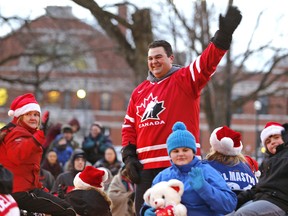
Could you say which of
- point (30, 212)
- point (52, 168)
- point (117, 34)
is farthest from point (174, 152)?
point (117, 34)

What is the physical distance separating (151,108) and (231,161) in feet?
3.89

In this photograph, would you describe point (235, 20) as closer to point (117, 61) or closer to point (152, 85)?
point (152, 85)

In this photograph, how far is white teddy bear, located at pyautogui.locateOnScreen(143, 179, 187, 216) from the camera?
6.00m

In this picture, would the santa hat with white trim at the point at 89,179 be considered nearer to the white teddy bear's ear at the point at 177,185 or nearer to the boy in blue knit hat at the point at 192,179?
the boy in blue knit hat at the point at 192,179

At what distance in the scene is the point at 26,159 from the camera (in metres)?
7.08

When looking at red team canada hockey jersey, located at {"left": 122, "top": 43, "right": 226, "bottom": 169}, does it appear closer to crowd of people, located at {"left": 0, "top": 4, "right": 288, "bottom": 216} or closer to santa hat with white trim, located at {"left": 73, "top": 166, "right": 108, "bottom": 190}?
crowd of people, located at {"left": 0, "top": 4, "right": 288, "bottom": 216}

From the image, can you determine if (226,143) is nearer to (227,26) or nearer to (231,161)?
(231,161)

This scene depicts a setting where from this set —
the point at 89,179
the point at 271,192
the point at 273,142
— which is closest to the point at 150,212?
the point at 271,192

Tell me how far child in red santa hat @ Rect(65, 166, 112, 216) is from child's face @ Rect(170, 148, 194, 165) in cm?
179

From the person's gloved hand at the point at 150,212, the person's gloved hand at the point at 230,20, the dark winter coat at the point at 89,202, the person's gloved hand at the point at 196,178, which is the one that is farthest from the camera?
the dark winter coat at the point at 89,202

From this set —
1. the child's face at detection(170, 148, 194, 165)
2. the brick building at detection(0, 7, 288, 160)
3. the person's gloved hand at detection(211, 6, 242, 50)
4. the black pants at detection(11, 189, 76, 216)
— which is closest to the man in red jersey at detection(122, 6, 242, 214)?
the person's gloved hand at detection(211, 6, 242, 50)

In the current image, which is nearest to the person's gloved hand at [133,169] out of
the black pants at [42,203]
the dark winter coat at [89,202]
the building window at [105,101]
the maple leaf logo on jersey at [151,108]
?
the maple leaf logo on jersey at [151,108]

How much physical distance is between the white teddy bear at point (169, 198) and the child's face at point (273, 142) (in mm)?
2306

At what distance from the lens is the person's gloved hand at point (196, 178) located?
5984 millimetres
